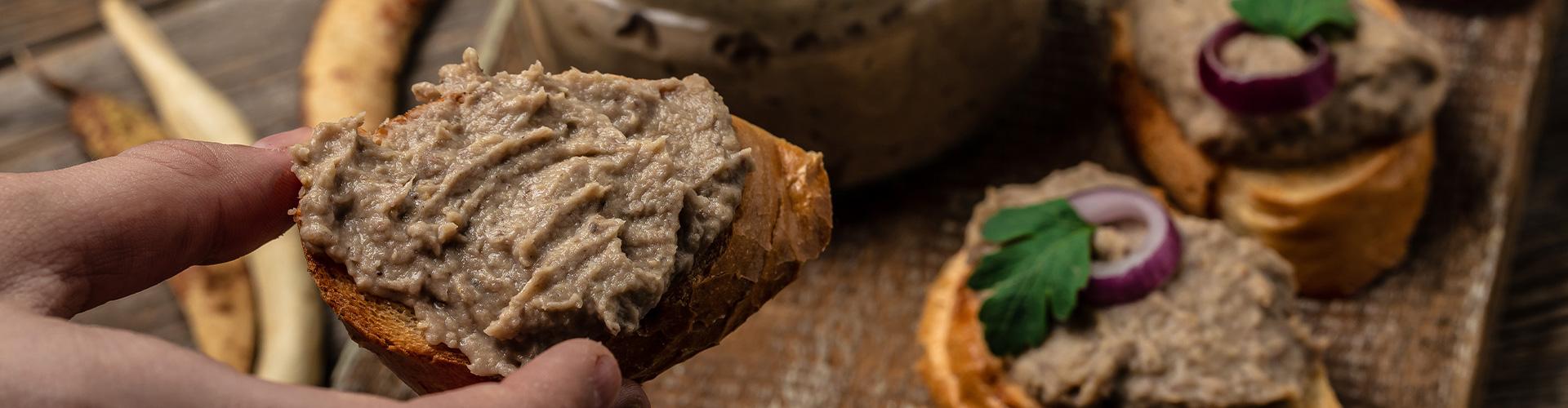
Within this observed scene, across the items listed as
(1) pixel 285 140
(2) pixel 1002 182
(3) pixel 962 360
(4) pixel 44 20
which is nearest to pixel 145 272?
(1) pixel 285 140

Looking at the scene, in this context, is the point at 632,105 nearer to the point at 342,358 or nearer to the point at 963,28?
the point at 963,28

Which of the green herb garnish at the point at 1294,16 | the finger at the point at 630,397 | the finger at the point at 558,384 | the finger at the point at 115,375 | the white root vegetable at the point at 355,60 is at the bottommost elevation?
the green herb garnish at the point at 1294,16

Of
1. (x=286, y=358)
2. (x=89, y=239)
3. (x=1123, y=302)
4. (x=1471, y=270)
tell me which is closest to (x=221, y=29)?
(x=286, y=358)

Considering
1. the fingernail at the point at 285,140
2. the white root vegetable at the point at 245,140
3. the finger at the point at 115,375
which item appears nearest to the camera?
the finger at the point at 115,375

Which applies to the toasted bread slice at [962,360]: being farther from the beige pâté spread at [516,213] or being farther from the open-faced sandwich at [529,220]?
the beige pâté spread at [516,213]

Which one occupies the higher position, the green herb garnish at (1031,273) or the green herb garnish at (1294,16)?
the green herb garnish at (1294,16)

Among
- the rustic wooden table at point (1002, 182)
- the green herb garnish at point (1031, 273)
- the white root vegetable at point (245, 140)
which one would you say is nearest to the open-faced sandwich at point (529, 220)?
the green herb garnish at point (1031, 273)

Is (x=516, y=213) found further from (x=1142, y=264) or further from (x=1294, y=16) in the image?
(x=1294, y=16)

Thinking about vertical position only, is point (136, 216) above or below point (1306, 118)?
above
